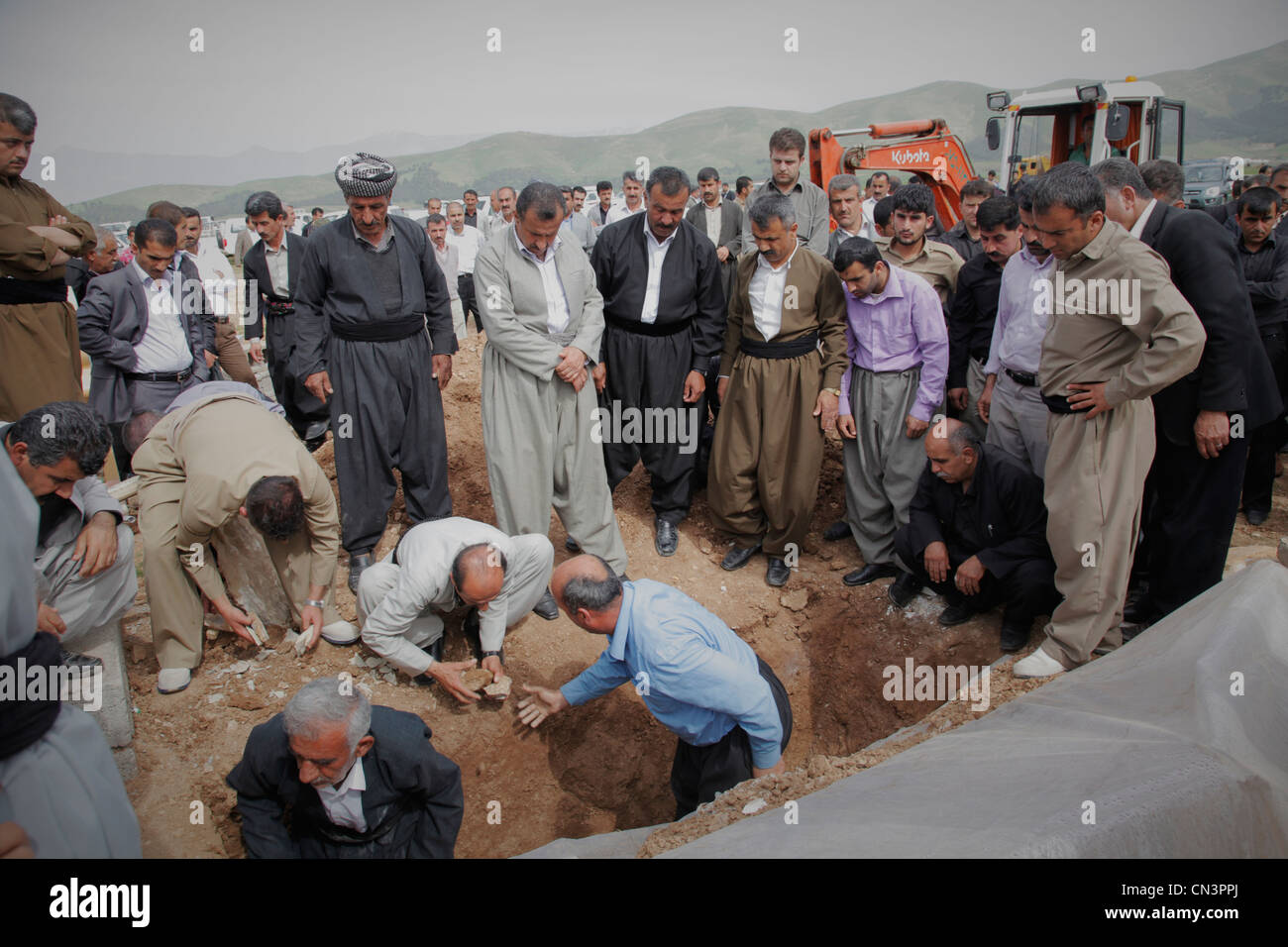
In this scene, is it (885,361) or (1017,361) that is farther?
(885,361)

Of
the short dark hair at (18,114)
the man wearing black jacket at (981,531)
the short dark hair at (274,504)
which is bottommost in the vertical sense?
the man wearing black jacket at (981,531)

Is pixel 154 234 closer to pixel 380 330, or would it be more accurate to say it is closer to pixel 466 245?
pixel 380 330

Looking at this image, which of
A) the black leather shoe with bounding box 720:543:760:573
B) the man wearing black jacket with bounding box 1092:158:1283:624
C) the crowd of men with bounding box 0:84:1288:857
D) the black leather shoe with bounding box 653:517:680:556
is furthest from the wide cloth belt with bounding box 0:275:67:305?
the man wearing black jacket with bounding box 1092:158:1283:624

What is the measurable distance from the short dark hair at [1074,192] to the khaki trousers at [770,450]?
4.97 ft

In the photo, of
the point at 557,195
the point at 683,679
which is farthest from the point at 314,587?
the point at 557,195

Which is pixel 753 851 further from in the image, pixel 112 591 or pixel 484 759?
pixel 112 591

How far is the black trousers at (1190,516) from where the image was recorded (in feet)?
10.4

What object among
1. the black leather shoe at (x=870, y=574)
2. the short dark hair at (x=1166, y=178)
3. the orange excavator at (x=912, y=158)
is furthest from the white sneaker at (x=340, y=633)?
the orange excavator at (x=912, y=158)

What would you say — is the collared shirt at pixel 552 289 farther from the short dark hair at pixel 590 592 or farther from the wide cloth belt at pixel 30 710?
the wide cloth belt at pixel 30 710

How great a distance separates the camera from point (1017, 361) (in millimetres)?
3588

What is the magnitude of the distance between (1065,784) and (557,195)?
3.07 metres

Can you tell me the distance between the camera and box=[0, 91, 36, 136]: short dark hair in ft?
11.1

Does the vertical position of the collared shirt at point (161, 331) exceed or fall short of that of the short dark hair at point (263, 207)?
it falls short

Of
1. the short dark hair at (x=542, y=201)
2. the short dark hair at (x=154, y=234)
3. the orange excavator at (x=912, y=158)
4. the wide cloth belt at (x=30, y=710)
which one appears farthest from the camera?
the orange excavator at (x=912, y=158)
